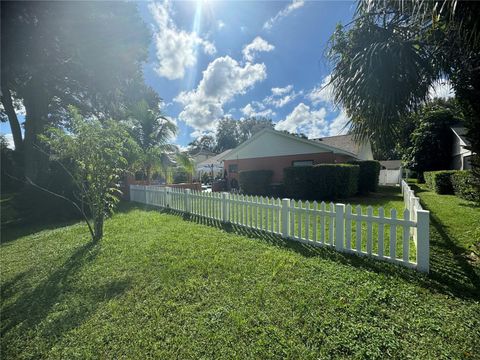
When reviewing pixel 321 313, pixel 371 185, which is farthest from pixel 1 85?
pixel 371 185

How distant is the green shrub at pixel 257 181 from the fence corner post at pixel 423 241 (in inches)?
474

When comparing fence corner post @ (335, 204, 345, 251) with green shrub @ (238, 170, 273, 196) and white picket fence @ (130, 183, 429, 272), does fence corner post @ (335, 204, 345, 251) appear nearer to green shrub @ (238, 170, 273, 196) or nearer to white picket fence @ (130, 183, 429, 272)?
white picket fence @ (130, 183, 429, 272)

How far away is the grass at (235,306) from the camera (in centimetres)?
221

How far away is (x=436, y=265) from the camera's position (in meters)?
3.70

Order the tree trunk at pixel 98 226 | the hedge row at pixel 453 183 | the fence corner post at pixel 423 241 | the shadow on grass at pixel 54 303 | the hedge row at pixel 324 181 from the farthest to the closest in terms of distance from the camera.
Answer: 1. the hedge row at pixel 324 181
2. the hedge row at pixel 453 183
3. the tree trunk at pixel 98 226
4. the fence corner post at pixel 423 241
5. the shadow on grass at pixel 54 303

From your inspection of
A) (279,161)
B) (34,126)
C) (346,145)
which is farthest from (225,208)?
(346,145)

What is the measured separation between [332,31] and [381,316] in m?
5.44

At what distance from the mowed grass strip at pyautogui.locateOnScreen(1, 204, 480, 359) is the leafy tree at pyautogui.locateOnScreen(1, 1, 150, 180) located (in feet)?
28.3

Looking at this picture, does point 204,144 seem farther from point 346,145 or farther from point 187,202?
point 187,202

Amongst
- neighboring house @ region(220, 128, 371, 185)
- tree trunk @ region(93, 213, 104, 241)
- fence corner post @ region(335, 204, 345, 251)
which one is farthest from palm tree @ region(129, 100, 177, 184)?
fence corner post @ region(335, 204, 345, 251)

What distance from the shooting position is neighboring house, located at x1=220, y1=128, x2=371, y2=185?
50.3 ft

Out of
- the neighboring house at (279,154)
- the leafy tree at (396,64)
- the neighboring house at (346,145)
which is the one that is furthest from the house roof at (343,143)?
the leafy tree at (396,64)

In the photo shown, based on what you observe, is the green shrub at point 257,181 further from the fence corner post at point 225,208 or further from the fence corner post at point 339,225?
the fence corner post at point 339,225

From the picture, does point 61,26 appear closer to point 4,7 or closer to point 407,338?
point 4,7
